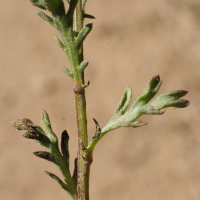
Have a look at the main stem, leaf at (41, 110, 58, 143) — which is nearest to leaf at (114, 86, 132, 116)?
the main stem

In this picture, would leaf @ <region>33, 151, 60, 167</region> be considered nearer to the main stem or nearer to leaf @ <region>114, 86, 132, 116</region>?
the main stem

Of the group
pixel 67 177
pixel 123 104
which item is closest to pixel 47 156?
pixel 67 177

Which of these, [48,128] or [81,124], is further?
[48,128]

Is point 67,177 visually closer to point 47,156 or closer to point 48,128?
point 47,156

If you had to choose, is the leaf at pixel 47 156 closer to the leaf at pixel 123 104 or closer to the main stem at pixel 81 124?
the main stem at pixel 81 124

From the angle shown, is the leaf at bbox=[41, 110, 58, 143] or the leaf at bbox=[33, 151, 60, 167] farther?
the leaf at bbox=[41, 110, 58, 143]

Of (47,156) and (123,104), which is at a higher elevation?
(123,104)

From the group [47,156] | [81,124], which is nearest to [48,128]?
[47,156]

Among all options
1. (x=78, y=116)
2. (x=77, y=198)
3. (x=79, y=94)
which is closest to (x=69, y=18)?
(x=79, y=94)

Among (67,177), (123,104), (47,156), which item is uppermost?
Result: (123,104)
